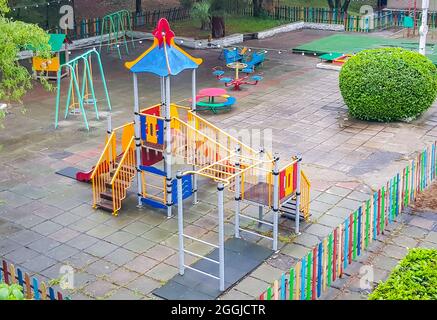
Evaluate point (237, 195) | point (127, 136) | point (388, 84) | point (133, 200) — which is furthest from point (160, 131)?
point (388, 84)

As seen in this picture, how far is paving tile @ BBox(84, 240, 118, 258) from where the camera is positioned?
10672mm

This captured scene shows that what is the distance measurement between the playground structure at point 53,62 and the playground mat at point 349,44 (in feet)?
33.1

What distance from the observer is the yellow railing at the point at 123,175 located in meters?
12.2

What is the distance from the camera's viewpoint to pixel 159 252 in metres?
10.7

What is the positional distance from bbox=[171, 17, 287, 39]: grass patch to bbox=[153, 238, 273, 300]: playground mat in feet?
68.7

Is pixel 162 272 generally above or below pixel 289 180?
below

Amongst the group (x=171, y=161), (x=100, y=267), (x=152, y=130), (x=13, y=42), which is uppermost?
(x=13, y=42)

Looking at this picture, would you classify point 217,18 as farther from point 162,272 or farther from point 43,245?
point 162,272

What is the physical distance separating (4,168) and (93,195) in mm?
3173

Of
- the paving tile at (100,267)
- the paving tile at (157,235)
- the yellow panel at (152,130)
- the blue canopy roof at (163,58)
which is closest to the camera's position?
the paving tile at (100,267)

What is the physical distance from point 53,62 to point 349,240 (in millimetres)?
14932

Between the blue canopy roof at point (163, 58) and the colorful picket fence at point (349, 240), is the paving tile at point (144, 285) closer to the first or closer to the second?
the colorful picket fence at point (349, 240)

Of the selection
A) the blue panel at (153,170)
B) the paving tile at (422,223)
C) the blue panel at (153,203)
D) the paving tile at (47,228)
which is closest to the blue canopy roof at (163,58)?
the blue panel at (153,170)
